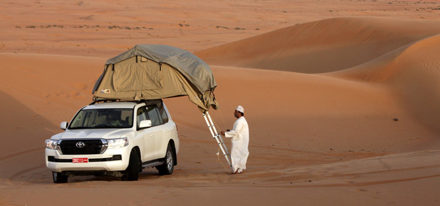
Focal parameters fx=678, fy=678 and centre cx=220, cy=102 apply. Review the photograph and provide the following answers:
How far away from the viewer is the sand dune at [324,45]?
122ft

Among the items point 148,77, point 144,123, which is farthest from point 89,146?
point 148,77

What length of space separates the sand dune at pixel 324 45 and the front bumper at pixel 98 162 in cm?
2661

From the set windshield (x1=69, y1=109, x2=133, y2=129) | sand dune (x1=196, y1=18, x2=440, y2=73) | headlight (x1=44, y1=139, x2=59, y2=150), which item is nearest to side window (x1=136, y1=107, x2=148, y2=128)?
windshield (x1=69, y1=109, x2=133, y2=129)

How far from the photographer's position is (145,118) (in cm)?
1312

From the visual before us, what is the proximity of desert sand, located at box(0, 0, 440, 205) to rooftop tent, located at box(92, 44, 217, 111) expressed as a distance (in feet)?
5.38

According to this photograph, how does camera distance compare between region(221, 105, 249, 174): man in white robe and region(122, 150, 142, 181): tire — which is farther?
region(221, 105, 249, 174): man in white robe

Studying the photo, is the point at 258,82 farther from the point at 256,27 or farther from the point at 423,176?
the point at 256,27

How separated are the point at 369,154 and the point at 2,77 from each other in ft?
42.6

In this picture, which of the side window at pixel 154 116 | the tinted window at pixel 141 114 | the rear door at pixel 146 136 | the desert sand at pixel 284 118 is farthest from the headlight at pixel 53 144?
the side window at pixel 154 116

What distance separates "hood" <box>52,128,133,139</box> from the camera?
1160 cm

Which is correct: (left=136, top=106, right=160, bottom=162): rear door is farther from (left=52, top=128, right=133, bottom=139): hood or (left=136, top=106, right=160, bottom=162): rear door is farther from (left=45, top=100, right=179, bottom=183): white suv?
(left=52, top=128, right=133, bottom=139): hood

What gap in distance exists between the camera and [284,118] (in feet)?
70.4

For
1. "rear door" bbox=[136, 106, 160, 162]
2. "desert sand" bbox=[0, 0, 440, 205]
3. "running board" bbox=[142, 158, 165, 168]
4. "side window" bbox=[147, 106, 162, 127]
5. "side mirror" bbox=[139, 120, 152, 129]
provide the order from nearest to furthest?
"desert sand" bbox=[0, 0, 440, 205] → "side mirror" bbox=[139, 120, 152, 129] → "rear door" bbox=[136, 106, 160, 162] → "running board" bbox=[142, 158, 165, 168] → "side window" bbox=[147, 106, 162, 127]

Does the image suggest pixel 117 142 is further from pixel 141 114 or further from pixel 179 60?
pixel 179 60
